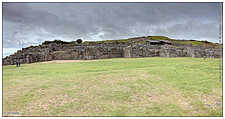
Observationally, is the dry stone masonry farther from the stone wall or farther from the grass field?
the grass field

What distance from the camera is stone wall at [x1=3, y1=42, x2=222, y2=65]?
19.0 metres

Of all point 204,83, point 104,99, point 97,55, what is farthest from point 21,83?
point 97,55

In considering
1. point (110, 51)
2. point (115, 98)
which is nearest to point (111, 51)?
point (110, 51)

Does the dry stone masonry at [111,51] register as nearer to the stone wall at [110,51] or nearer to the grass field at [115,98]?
the stone wall at [110,51]

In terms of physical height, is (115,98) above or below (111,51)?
below

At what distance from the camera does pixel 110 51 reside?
20.5m

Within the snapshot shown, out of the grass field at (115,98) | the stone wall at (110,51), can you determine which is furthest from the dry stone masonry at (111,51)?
the grass field at (115,98)

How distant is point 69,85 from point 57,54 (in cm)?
1546

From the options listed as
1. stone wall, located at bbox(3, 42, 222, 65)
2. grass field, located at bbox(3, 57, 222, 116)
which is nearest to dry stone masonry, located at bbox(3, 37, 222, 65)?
stone wall, located at bbox(3, 42, 222, 65)

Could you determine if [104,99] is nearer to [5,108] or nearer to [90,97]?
[90,97]

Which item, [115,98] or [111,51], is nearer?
[115,98]

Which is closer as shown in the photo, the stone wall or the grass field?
the grass field

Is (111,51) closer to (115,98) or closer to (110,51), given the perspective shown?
(110,51)

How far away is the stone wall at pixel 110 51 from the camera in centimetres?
1897
